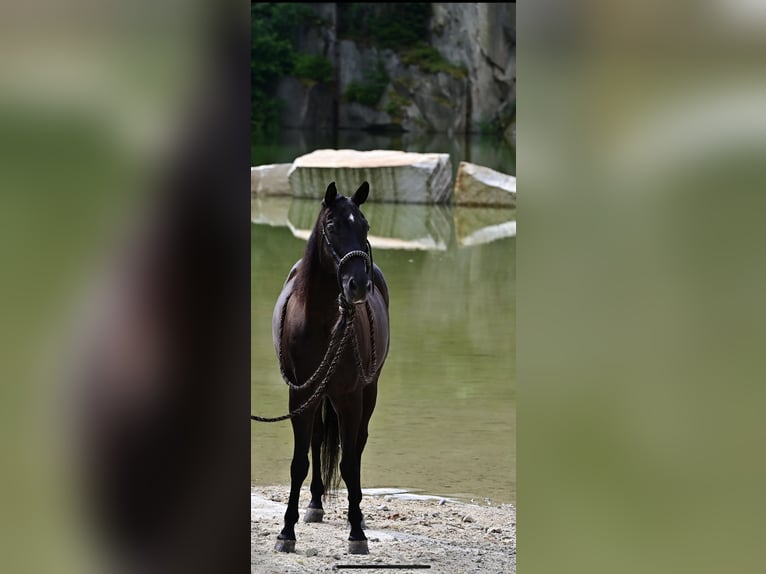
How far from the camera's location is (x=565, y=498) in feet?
10.2

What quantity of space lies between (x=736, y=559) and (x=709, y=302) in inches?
25.1

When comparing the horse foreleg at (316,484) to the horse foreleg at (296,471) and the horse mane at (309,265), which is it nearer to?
the horse foreleg at (296,471)

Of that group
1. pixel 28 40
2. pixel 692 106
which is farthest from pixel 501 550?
pixel 28 40

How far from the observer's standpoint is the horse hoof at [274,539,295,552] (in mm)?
5625

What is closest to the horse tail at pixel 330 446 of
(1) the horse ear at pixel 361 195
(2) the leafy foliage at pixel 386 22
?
(1) the horse ear at pixel 361 195

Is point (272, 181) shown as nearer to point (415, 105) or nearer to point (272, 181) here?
point (272, 181)

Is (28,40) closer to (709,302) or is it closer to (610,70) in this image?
(610,70)

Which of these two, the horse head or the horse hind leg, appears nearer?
the horse head

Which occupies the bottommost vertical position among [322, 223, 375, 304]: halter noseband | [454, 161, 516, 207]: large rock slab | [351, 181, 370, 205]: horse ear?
[322, 223, 375, 304]: halter noseband

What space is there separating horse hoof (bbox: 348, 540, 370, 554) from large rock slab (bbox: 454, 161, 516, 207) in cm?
1562

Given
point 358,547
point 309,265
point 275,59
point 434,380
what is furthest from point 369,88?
point 358,547

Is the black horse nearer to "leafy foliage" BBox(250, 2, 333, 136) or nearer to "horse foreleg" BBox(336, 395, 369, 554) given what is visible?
"horse foreleg" BBox(336, 395, 369, 554)

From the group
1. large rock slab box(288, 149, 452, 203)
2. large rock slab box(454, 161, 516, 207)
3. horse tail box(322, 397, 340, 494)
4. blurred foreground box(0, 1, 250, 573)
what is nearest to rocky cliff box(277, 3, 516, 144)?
large rock slab box(288, 149, 452, 203)

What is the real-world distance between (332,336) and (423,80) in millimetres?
32491
